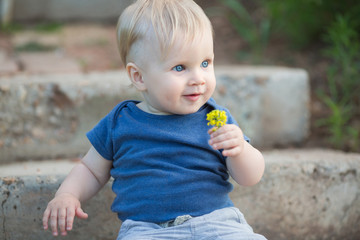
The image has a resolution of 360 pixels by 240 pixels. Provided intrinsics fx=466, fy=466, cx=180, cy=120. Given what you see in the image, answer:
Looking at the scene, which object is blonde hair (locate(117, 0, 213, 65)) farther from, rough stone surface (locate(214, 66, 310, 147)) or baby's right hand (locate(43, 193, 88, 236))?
rough stone surface (locate(214, 66, 310, 147))

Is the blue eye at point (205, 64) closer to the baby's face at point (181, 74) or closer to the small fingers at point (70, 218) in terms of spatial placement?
the baby's face at point (181, 74)

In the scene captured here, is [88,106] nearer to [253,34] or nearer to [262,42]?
[253,34]

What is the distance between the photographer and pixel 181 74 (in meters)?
1.47

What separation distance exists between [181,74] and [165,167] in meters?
0.30

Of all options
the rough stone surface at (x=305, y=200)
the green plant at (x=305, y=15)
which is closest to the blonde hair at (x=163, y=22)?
the rough stone surface at (x=305, y=200)

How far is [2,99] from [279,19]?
2034mm

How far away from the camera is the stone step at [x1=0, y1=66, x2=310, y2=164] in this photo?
2285 mm

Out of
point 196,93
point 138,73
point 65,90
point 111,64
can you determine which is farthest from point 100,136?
point 111,64

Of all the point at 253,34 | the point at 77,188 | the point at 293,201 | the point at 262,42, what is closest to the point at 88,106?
the point at 77,188

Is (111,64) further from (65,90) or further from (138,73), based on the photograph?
(138,73)

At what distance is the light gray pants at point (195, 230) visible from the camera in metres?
1.44

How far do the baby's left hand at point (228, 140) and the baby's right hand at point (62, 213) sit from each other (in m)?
0.48

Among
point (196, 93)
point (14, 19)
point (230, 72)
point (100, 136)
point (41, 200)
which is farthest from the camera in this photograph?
point (14, 19)

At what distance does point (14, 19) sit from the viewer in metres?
4.27
